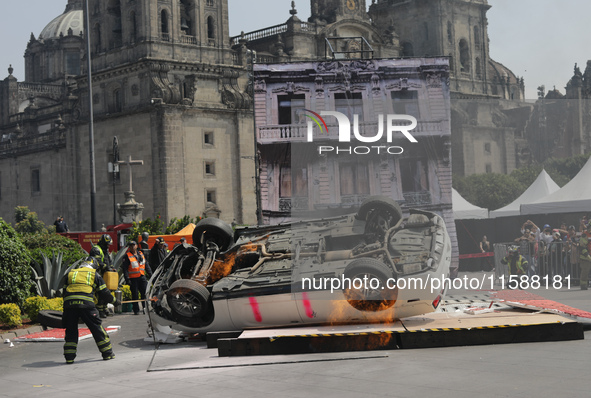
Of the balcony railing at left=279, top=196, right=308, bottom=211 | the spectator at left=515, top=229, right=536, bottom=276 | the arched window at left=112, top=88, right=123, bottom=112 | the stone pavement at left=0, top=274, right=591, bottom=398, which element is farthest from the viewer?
the arched window at left=112, top=88, right=123, bottom=112

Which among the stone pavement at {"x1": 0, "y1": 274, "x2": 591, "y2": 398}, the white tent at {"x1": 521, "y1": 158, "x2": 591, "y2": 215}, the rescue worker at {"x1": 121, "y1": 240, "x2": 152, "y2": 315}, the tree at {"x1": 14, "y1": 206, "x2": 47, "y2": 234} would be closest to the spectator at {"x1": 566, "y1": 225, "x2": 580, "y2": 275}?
the white tent at {"x1": 521, "y1": 158, "x2": 591, "y2": 215}

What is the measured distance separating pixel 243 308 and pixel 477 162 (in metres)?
5.48

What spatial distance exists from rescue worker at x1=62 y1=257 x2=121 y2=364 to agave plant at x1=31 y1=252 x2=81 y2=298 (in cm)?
645

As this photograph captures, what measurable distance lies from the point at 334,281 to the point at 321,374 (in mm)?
2351

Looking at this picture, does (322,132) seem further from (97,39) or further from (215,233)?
(97,39)

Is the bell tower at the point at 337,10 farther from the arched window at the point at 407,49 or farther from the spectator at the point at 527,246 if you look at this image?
the spectator at the point at 527,246

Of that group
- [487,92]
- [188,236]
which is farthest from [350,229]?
[487,92]

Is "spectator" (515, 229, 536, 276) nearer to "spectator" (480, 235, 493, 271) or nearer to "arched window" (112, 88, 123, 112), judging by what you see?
"spectator" (480, 235, 493, 271)

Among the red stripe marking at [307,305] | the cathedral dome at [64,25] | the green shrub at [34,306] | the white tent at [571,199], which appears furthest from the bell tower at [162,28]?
the red stripe marking at [307,305]

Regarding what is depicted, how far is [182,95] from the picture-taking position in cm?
5691

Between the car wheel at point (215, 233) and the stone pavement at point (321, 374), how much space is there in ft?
8.31

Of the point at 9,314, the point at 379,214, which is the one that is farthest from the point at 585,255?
the point at 9,314

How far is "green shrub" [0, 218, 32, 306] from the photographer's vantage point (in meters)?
17.9

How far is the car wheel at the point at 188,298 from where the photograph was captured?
13.8 meters
